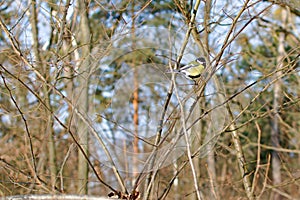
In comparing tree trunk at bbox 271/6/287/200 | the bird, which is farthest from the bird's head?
tree trunk at bbox 271/6/287/200

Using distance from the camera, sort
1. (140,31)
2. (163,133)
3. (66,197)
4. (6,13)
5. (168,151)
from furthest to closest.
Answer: (6,13), (140,31), (163,133), (168,151), (66,197)

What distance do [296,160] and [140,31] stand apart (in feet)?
31.1

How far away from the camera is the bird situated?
7.45 ft

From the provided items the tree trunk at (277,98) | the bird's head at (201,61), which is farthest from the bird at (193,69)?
the tree trunk at (277,98)

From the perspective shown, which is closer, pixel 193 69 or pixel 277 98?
pixel 193 69

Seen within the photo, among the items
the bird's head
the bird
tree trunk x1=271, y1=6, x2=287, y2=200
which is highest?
tree trunk x1=271, y1=6, x2=287, y2=200

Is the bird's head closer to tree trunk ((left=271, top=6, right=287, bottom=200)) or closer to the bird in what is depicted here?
the bird

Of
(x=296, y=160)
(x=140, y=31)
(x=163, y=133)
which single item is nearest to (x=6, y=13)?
(x=140, y=31)

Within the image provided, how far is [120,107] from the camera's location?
8.30ft

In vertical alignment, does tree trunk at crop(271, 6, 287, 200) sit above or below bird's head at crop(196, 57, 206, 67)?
above

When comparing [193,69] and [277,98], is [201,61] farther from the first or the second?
[277,98]

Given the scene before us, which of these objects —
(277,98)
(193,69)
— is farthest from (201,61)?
(277,98)

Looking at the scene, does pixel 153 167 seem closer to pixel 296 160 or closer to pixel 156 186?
pixel 156 186

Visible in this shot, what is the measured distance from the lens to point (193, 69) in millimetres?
2283
